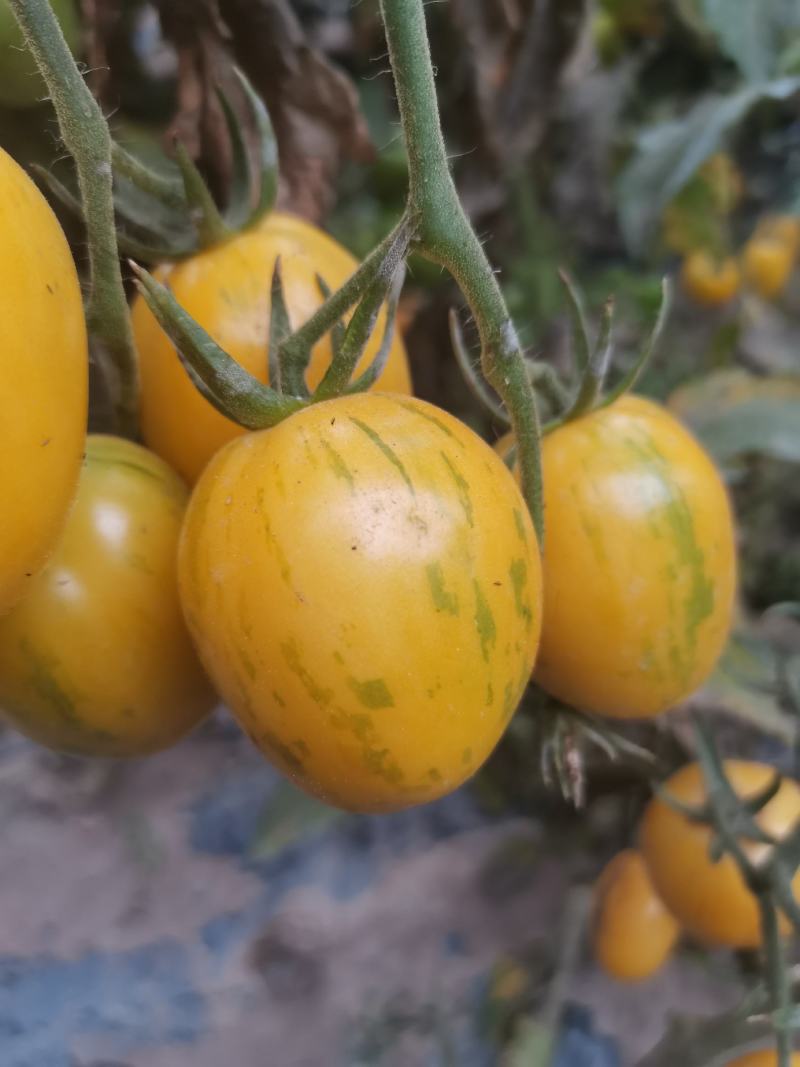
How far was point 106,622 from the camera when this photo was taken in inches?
16.3

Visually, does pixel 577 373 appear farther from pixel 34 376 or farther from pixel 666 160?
pixel 666 160

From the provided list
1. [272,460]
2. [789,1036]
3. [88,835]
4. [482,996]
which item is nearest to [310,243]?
[272,460]

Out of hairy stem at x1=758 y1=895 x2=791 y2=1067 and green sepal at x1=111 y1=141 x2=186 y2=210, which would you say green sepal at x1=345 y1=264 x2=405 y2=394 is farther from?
hairy stem at x1=758 y1=895 x2=791 y2=1067

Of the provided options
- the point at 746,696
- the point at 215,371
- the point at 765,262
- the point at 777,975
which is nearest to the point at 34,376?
the point at 215,371

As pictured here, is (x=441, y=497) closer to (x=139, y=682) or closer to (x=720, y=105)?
(x=139, y=682)

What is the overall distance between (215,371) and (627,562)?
0.76 ft

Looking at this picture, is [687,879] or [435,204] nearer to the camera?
[435,204]

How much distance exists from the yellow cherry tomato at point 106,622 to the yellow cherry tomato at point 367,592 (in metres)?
0.07

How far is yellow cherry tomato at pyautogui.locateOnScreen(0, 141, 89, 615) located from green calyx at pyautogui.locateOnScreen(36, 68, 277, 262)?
0.14 m

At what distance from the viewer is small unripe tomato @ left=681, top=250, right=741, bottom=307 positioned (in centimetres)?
130

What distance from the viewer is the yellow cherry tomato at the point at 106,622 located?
41 centimetres

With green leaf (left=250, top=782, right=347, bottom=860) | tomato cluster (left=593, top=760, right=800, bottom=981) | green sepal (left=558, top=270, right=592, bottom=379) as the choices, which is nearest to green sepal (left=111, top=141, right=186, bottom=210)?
green sepal (left=558, top=270, right=592, bottom=379)

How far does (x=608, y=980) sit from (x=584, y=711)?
0.68 metres

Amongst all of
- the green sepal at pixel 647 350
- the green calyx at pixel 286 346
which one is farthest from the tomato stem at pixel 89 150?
the green sepal at pixel 647 350
